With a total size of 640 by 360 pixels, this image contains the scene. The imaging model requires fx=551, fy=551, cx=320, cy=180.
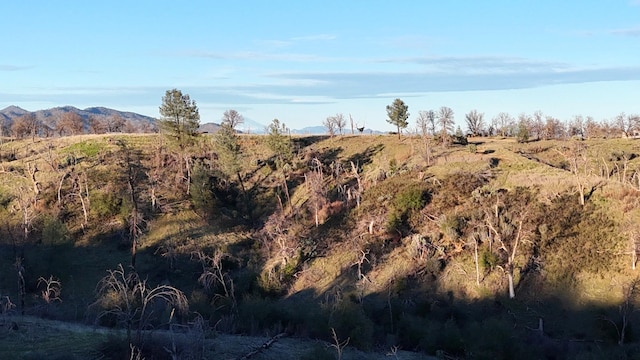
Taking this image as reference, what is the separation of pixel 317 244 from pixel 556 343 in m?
26.1

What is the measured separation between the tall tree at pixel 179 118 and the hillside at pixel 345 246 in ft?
7.05

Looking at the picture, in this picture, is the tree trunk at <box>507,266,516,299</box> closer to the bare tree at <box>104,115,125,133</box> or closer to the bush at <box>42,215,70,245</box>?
the bush at <box>42,215,70,245</box>

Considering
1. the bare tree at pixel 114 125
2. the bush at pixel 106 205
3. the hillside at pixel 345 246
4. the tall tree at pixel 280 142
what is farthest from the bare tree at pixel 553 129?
the bare tree at pixel 114 125

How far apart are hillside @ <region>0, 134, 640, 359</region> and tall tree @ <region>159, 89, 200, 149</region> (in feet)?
7.05

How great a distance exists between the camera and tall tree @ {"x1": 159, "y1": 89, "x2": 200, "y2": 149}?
253 ft

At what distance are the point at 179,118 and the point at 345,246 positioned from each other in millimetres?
35940

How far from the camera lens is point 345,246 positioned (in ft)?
180

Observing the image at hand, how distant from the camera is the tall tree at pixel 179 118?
77.2 meters

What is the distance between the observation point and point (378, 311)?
41.6 metres

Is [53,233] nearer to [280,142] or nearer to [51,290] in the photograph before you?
[51,290]

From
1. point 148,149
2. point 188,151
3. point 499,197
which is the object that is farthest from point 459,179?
point 148,149

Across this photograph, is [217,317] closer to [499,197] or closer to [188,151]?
[499,197]

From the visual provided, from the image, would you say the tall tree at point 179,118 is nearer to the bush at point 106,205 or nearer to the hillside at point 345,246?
the hillside at point 345,246

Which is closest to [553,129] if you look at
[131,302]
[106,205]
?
[106,205]
